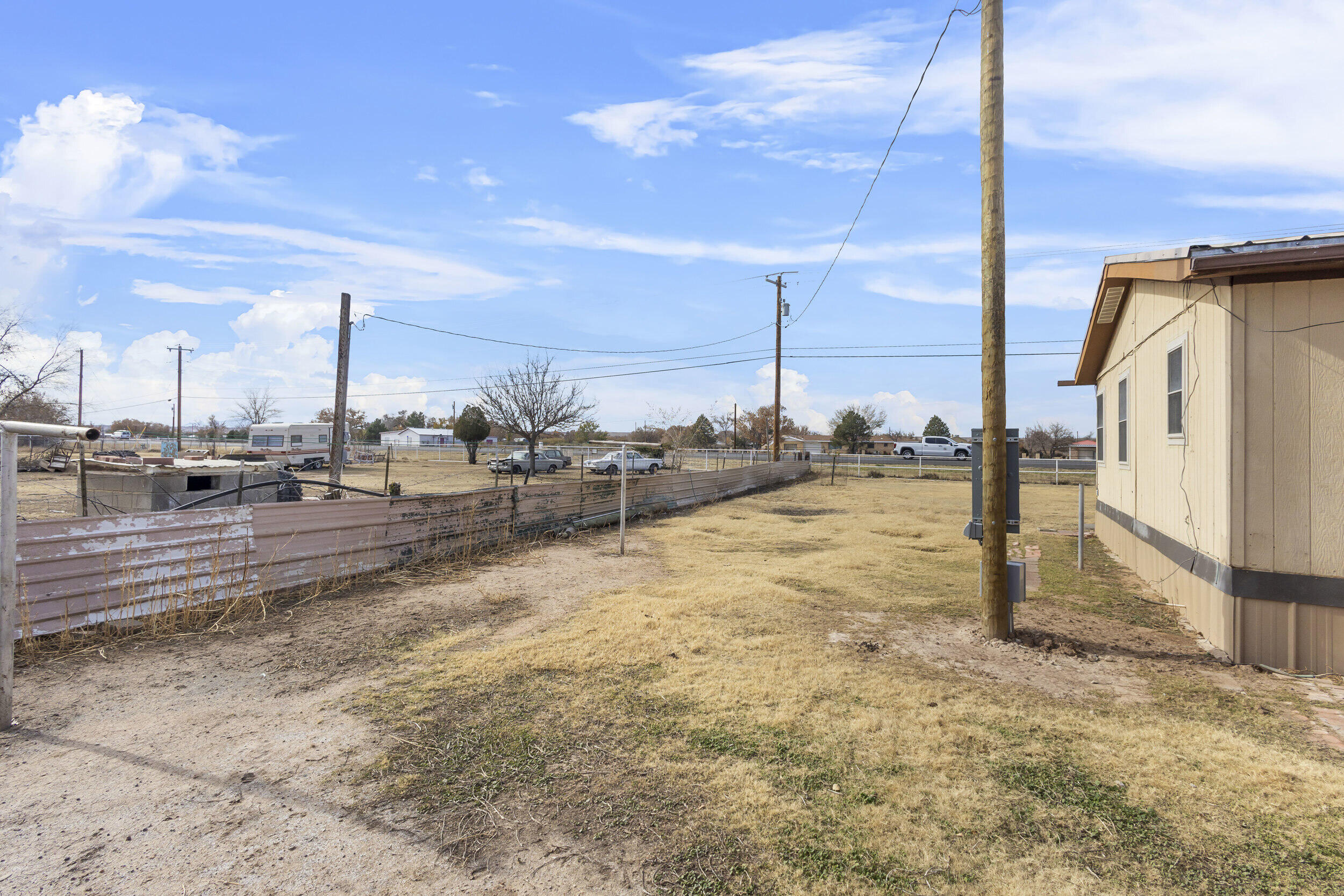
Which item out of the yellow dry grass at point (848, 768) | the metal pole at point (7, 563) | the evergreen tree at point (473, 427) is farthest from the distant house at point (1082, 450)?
the metal pole at point (7, 563)

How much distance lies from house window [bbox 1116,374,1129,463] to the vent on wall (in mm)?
1026

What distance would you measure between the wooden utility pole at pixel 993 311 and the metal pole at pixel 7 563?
693cm

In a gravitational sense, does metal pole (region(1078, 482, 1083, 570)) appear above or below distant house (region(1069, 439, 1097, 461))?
below

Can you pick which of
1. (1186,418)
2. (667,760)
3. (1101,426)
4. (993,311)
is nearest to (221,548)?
(667,760)

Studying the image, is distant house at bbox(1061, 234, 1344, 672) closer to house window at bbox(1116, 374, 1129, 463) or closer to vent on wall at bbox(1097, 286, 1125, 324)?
vent on wall at bbox(1097, 286, 1125, 324)

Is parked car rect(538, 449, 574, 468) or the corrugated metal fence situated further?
parked car rect(538, 449, 574, 468)

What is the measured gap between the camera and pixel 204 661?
5.38m

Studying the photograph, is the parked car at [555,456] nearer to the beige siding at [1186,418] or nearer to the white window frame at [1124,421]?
the white window frame at [1124,421]

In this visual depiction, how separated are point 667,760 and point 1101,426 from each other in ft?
40.1

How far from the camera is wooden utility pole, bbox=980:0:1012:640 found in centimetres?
589

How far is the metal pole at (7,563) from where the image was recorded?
389 cm

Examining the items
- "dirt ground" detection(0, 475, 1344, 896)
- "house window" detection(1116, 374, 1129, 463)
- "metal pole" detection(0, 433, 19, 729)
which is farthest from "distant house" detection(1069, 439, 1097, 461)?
"metal pole" detection(0, 433, 19, 729)

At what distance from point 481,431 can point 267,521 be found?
41.7 metres

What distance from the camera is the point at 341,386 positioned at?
16.2m
